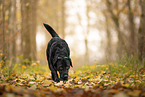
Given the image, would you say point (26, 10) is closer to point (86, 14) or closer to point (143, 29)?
point (143, 29)

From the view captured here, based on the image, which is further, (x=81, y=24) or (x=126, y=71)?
(x=81, y=24)

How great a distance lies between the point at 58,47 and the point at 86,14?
18779 mm

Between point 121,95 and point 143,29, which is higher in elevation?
point 143,29

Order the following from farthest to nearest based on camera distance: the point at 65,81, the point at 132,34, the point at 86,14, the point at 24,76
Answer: the point at 86,14 → the point at 132,34 → the point at 24,76 → the point at 65,81

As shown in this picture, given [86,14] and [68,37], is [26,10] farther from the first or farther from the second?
[68,37]

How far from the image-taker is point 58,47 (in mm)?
4473

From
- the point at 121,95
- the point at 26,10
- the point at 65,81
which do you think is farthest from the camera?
the point at 26,10

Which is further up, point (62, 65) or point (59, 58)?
point (59, 58)

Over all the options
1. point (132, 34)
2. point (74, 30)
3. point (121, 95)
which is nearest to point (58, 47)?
point (121, 95)

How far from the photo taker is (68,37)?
28.0m

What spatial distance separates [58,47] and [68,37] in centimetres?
2366

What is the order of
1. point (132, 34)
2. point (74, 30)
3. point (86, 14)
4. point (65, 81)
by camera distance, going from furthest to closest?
point (74, 30) < point (86, 14) < point (132, 34) < point (65, 81)

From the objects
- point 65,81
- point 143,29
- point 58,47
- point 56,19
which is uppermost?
point 56,19

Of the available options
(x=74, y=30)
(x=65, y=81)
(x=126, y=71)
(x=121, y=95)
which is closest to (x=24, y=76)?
(x=65, y=81)
